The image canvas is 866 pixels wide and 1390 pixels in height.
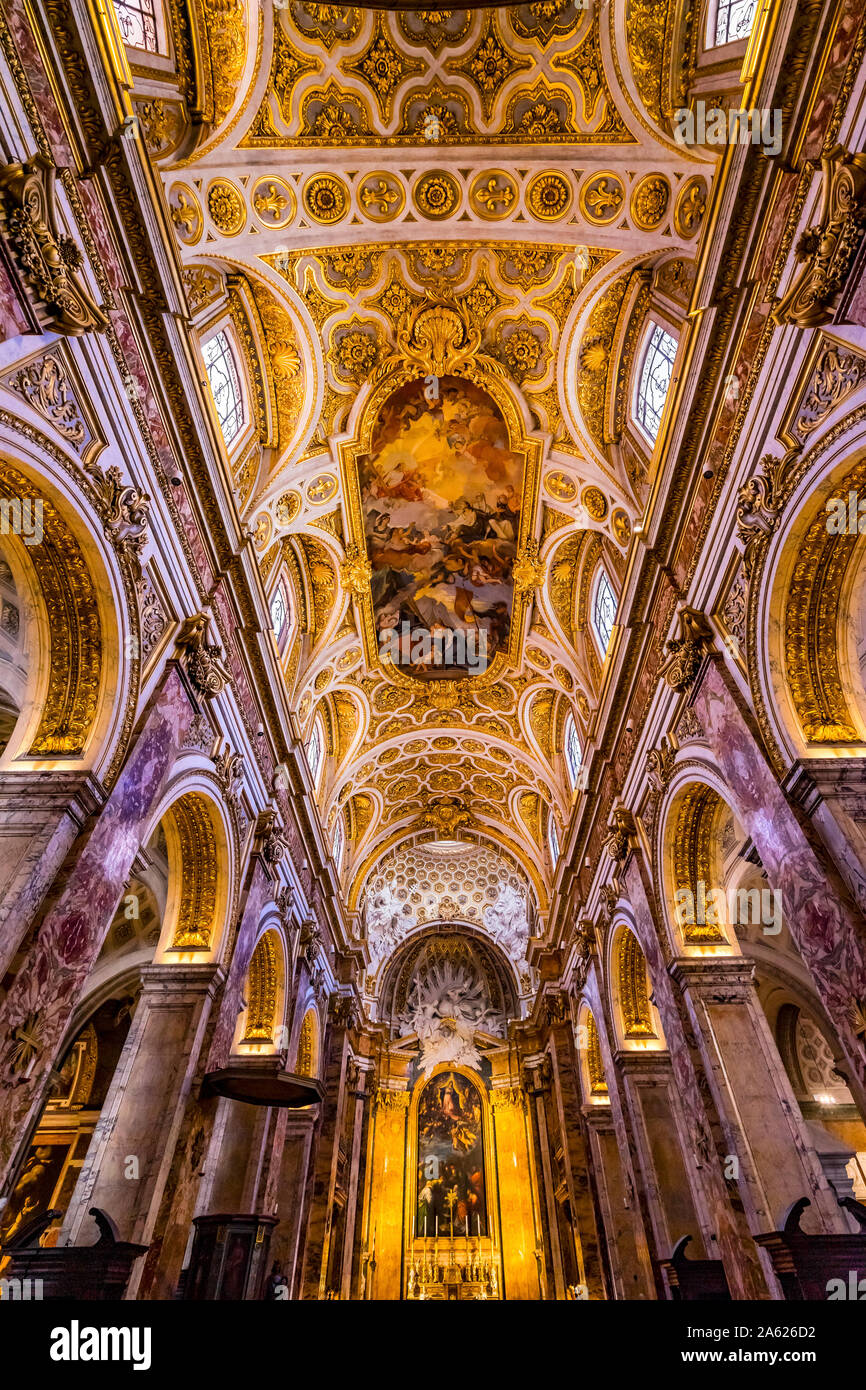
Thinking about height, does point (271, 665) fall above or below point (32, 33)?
above

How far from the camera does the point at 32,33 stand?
654 centimetres

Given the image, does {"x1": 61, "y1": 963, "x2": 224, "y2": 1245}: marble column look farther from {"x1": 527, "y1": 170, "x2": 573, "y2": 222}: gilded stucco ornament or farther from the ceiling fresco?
{"x1": 527, "y1": 170, "x2": 573, "y2": 222}: gilded stucco ornament

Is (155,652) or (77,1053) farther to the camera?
(77,1053)

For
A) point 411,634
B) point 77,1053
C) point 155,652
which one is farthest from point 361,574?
point 77,1053

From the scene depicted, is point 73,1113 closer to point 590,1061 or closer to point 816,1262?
point 590,1061

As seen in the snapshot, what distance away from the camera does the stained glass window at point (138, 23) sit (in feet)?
27.5

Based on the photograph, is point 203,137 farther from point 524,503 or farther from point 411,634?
point 411,634

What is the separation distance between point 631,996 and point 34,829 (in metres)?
13.1

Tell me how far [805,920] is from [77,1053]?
19.4 m

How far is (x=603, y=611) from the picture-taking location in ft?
51.1

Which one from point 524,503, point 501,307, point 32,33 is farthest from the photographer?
point 524,503

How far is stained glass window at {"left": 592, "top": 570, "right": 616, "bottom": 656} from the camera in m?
15.1

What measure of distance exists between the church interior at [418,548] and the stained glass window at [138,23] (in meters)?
0.09

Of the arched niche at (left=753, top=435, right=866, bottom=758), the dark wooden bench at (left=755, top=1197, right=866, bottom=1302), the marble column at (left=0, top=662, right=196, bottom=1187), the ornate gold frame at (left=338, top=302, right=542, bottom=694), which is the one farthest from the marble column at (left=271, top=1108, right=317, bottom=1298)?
the arched niche at (left=753, top=435, right=866, bottom=758)
